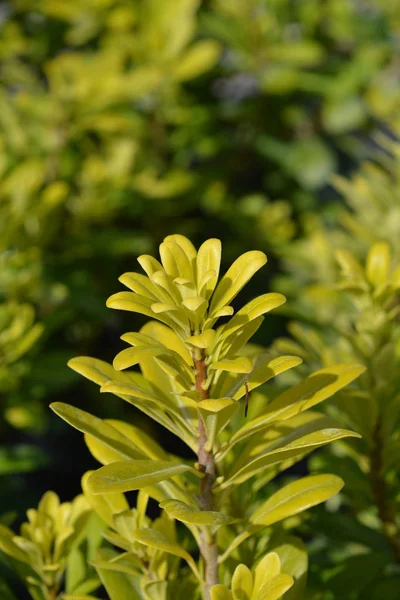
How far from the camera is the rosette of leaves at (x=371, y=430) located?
1.02 m

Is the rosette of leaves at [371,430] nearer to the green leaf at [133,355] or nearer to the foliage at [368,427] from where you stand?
the foliage at [368,427]

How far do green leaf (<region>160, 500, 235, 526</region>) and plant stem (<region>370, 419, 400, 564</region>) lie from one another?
40 cm

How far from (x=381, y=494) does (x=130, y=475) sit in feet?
1.67

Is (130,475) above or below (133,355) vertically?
below

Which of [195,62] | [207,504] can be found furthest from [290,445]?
[195,62]

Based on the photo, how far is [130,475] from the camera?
0.73m

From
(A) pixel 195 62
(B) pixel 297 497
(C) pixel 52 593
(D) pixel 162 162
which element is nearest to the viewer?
(B) pixel 297 497

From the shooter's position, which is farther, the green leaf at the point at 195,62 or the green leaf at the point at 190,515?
the green leaf at the point at 195,62

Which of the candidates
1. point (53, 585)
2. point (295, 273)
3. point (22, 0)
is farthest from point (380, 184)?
point (22, 0)

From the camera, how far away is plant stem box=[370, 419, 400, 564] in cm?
105

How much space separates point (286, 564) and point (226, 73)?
6.11 ft

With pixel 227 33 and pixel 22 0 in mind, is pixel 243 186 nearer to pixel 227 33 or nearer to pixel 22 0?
pixel 227 33

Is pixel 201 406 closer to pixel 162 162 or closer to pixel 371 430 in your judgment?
pixel 371 430

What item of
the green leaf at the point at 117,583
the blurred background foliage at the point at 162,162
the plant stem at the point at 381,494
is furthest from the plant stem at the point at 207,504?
the blurred background foliage at the point at 162,162
